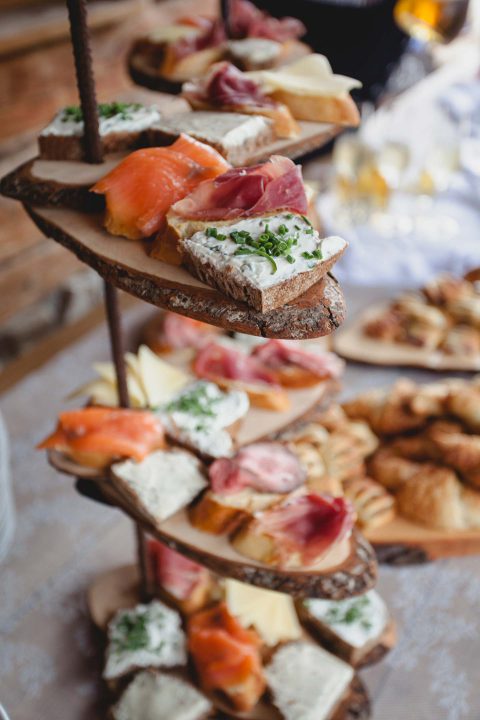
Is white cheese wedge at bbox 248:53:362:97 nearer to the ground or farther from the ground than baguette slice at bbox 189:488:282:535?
farther from the ground

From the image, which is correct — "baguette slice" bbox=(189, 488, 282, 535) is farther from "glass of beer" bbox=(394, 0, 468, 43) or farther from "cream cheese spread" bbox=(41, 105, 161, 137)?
"glass of beer" bbox=(394, 0, 468, 43)

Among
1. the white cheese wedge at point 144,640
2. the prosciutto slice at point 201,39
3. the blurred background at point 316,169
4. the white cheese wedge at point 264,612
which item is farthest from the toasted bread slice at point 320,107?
the blurred background at point 316,169

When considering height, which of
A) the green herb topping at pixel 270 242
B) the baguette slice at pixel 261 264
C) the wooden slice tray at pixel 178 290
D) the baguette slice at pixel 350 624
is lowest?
the baguette slice at pixel 350 624

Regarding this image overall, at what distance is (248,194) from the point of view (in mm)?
908

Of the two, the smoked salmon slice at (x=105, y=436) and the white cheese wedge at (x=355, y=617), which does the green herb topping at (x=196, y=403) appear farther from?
the white cheese wedge at (x=355, y=617)

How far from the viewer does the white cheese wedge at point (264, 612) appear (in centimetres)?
143

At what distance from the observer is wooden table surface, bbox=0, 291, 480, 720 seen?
1.45m

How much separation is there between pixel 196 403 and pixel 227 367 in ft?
0.67

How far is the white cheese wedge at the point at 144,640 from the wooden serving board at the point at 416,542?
488mm

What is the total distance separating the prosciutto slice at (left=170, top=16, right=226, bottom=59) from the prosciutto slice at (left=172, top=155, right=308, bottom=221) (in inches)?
20.8

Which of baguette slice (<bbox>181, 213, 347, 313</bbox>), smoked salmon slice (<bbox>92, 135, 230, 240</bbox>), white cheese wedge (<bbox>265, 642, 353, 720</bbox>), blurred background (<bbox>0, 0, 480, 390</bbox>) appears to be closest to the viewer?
baguette slice (<bbox>181, 213, 347, 313</bbox>)

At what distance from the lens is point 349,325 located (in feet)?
8.04

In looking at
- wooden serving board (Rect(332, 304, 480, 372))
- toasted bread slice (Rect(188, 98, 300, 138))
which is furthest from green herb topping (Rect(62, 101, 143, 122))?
wooden serving board (Rect(332, 304, 480, 372))

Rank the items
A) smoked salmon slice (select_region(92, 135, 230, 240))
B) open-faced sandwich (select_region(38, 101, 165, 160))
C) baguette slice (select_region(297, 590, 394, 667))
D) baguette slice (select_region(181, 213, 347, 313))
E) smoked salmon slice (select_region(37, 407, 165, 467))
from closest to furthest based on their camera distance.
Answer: baguette slice (select_region(181, 213, 347, 313)) < smoked salmon slice (select_region(92, 135, 230, 240)) < open-faced sandwich (select_region(38, 101, 165, 160)) < smoked salmon slice (select_region(37, 407, 165, 467)) < baguette slice (select_region(297, 590, 394, 667))
